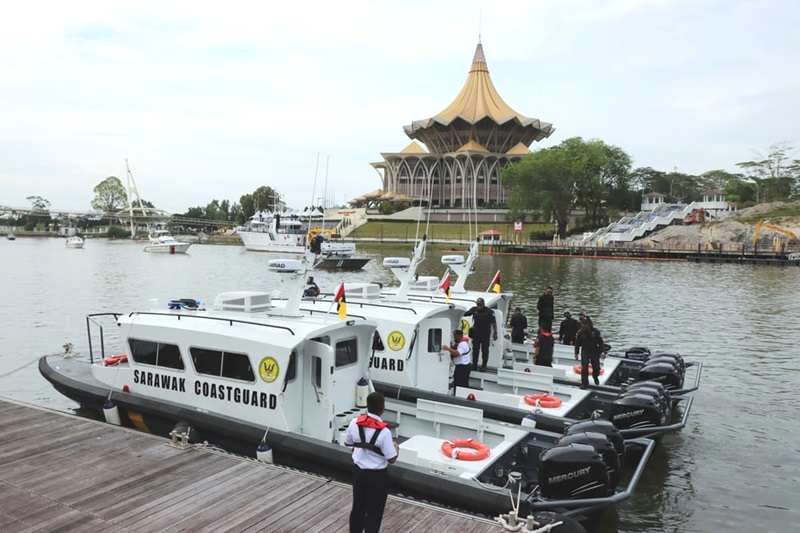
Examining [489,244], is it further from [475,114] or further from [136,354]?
A: [136,354]

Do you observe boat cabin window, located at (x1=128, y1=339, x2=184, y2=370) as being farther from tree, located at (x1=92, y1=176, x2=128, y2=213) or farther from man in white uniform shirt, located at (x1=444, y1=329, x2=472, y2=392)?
tree, located at (x1=92, y1=176, x2=128, y2=213)

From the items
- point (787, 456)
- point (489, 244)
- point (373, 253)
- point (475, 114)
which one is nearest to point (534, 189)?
point (489, 244)

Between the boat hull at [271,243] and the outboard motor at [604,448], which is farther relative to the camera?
the boat hull at [271,243]

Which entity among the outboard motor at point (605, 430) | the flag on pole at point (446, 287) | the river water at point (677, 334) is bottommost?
the river water at point (677, 334)

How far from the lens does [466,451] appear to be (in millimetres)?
9492

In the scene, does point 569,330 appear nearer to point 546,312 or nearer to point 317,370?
point 546,312

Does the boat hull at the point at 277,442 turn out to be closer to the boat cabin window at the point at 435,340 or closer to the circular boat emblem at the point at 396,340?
the circular boat emblem at the point at 396,340

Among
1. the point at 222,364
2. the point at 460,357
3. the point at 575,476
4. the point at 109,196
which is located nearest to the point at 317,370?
the point at 222,364

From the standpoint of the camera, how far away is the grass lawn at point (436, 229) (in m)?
101

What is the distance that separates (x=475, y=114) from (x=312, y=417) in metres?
124

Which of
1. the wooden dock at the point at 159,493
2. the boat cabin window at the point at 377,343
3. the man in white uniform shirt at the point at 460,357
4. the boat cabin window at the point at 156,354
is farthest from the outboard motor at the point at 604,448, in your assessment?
the boat cabin window at the point at 156,354

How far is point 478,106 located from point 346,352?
124756 millimetres

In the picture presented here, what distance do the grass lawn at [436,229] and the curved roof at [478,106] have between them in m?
25.7

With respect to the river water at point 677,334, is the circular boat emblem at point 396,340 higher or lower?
higher
